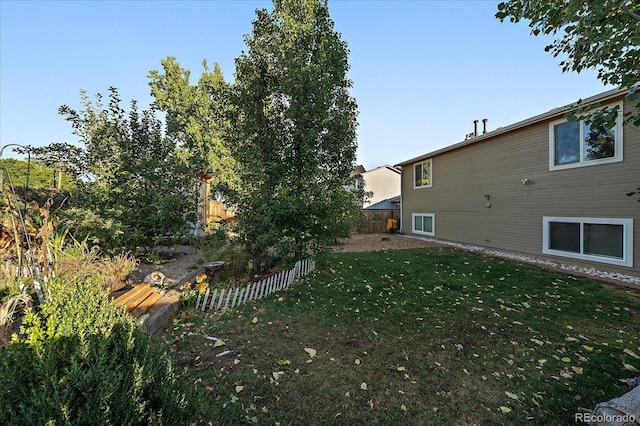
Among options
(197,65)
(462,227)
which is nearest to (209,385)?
(462,227)

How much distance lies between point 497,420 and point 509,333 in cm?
186

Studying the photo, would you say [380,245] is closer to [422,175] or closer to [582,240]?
[422,175]

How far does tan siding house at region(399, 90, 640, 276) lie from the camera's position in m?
6.53

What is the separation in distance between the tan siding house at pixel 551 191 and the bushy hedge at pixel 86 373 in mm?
8462

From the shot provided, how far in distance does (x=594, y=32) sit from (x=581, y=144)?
5860 mm

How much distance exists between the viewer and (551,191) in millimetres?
8086

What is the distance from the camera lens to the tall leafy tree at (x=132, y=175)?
637 centimetres

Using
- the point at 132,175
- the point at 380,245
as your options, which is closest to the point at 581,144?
the point at 380,245

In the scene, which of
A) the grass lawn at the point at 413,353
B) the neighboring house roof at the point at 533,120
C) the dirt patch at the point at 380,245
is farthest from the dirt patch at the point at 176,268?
the neighboring house roof at the point at 533,120

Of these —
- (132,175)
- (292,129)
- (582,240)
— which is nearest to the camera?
(292,129)

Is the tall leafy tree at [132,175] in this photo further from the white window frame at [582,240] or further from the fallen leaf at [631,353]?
the white window frame at [582,240]

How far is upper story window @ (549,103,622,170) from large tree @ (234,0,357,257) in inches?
234

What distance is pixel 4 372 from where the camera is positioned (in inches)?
47.1

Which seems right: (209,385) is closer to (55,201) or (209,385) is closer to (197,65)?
(55,201)
